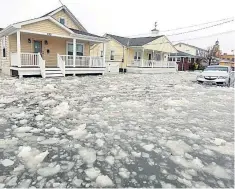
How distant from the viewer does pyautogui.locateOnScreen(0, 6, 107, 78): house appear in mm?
13938

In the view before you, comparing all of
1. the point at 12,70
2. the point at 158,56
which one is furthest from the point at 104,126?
the point at 158,56

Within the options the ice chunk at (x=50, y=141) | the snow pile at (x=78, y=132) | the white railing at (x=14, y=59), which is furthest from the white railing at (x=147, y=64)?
the ice chunk at (x=50, y=141)

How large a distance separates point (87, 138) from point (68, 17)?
17.2 metres

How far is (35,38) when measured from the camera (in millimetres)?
15844

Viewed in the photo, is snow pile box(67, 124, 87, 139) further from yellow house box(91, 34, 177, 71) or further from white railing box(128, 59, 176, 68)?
white railing box(128, 59, 176, 68)

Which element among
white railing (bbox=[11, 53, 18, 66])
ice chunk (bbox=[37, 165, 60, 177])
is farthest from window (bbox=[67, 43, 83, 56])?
ice chunk (bbox=[37, 165, 60, 177])

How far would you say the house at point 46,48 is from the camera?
45.7 ft

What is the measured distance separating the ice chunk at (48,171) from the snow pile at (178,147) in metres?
1.72

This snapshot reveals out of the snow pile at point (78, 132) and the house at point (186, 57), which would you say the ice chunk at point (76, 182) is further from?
the house at point (186, 57)

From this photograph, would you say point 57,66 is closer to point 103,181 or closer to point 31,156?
point 31,156

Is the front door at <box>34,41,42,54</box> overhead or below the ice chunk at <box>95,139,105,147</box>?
overhead

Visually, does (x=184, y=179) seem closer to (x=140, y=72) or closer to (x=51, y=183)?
(x=51, y=183)

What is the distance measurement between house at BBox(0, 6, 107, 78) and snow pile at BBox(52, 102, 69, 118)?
8.62 meters

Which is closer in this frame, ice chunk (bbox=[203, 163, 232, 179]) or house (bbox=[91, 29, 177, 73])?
ice chunk (bbox=[203, 163, 232, 179])
